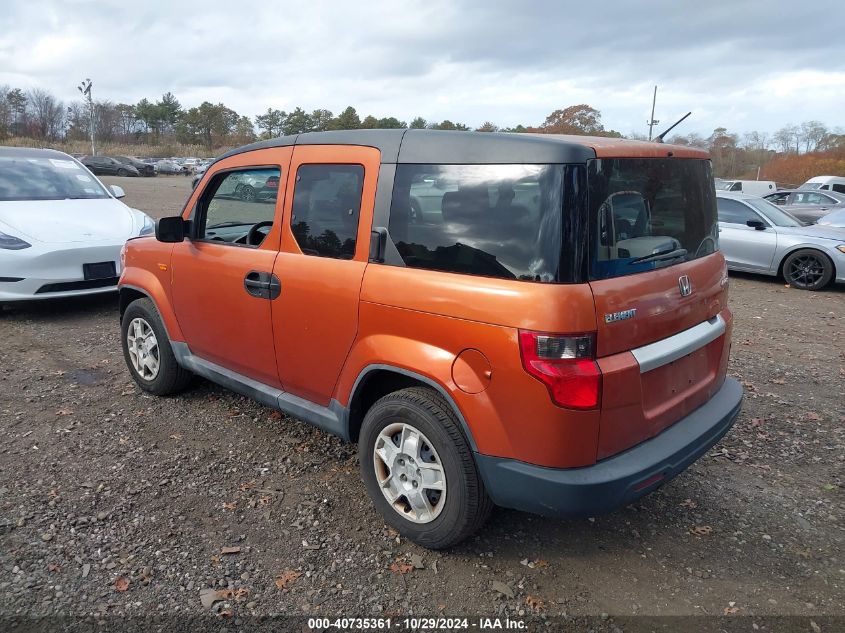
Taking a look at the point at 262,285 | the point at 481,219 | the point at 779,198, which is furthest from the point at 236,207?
the point at 779,198

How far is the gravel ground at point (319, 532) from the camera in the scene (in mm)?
2686

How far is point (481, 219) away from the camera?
2.66 meters

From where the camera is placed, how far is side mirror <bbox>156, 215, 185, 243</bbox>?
4.06 m

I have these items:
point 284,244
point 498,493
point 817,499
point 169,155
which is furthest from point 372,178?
point 169,155

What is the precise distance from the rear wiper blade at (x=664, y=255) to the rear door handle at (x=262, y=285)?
6.30 ft

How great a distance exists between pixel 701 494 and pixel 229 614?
262 cm

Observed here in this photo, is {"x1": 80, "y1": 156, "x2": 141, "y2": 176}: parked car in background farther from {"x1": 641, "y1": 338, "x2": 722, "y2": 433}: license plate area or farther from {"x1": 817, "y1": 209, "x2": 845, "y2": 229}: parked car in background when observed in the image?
{"x1": 641, "y1": 338, "x2": 722, "y2": 433}: license plate area

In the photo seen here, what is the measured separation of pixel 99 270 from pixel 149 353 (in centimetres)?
271

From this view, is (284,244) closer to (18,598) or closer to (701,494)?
(18,598)

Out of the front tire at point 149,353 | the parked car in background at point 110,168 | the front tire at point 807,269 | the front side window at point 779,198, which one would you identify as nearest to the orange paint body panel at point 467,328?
the front tire at point 149,353

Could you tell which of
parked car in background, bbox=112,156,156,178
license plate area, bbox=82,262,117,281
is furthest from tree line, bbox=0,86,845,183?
license plate area, bbox=82,262,117,281

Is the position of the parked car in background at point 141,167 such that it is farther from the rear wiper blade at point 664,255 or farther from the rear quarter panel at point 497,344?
the rear wiper blade at point 664,255

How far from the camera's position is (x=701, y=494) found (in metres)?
3.54

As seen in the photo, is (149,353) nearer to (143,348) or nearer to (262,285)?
(143,348)
